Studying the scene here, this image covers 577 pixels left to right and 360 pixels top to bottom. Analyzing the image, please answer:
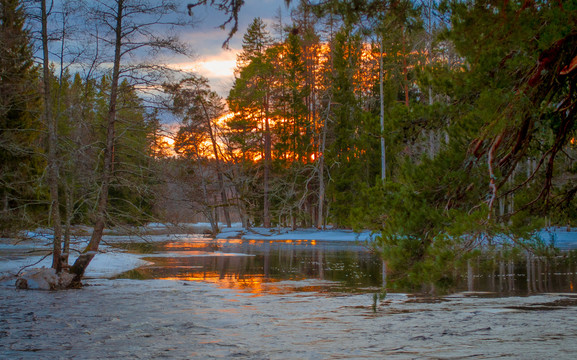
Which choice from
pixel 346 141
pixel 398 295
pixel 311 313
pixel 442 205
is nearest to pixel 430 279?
pixel 442 205

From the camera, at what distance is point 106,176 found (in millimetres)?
12984

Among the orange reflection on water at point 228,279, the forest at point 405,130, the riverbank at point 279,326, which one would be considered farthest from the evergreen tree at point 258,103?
the riverbank at point 279,326

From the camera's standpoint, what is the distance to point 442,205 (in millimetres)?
6613

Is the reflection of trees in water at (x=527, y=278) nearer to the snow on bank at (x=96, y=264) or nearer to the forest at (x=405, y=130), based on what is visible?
the forest at (x=405, y=130)

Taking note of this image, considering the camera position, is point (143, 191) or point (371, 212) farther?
point (143, 191)

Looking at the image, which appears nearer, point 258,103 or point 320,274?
point 320,274

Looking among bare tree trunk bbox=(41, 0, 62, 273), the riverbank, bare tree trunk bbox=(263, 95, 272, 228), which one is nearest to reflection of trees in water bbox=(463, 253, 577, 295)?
the riverbank

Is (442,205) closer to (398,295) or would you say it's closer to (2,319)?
(398,295)

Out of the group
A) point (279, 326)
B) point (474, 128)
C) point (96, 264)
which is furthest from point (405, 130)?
point (96, 264)

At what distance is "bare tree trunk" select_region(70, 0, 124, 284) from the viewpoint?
12.8m

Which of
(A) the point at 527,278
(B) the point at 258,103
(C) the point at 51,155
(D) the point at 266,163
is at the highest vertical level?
(B) the point at 258,103

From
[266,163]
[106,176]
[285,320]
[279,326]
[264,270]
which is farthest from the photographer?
[266,163]

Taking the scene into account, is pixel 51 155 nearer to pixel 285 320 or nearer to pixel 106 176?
pixel 106 176

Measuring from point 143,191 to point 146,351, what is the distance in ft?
24.2
